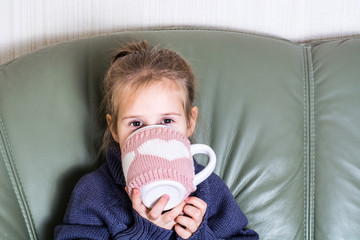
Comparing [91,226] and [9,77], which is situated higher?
[9,77]

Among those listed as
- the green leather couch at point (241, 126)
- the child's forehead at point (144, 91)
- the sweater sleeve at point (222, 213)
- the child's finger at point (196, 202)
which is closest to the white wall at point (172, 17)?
the green leather couch at point (241, 126)

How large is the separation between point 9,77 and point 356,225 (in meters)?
0.91

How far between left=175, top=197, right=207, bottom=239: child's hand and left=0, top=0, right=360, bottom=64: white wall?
642mm

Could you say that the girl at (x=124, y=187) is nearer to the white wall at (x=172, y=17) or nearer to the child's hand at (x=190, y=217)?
the child's hand at (x=190, y=217)

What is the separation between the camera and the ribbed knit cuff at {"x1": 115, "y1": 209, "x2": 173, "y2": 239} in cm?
93

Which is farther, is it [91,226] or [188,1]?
[188,1]

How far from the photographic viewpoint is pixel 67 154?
110 centimetres

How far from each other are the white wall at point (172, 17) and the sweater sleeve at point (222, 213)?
20.9 inches

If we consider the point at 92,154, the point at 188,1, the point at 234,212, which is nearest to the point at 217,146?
the point at 234,212

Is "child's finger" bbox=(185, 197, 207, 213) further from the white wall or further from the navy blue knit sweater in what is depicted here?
the white wall

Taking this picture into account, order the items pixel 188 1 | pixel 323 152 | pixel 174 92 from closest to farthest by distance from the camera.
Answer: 1. pixel 174 92
2. pixel 323 152
3. pixel 188 1

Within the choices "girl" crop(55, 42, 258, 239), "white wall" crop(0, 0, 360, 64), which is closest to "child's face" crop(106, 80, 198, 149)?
"girl" crop(55, 42, 258, 239)

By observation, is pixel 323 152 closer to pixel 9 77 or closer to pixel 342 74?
pixel 342 74

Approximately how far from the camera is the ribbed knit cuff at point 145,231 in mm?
934
